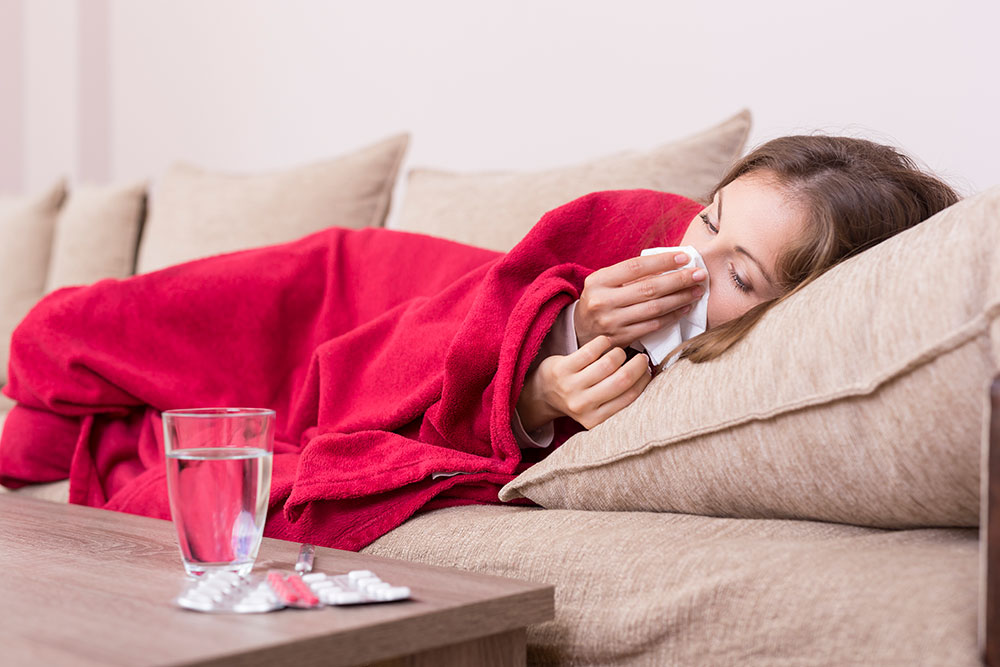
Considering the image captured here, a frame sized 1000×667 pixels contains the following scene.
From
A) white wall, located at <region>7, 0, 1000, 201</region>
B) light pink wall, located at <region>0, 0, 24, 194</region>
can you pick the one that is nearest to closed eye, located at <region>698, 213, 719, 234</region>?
white wall, located at <region>7, 0, 1000, 201</region>

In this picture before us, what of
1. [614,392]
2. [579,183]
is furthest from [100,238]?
[614,392]

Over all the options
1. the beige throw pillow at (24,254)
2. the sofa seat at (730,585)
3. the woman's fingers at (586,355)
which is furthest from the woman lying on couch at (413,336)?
the beige throw pillow at (24,254)

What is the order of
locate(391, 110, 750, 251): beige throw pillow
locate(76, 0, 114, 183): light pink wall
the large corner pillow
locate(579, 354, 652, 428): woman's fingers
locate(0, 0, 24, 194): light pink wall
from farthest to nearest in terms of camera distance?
locate(0, 0, 24, 194): light pink wall
locate(76, 0, 114, 183): light pink wall
locate(391, 110, 750, 251): beige throw pillow
locate(579, 354, 652, 428): woman's fingers
the large corner pillow

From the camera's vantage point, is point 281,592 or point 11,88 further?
point 11,88

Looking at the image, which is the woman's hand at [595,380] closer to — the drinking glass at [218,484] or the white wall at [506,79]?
the drinking glass at [218,484]

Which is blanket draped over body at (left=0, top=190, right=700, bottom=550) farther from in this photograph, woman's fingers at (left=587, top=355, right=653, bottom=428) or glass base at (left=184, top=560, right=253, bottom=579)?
glass base at (left=184, top=560, right=253, bottom=579)

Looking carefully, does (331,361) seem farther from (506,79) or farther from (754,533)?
(506,79)

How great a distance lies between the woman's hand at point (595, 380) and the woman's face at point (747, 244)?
116mm

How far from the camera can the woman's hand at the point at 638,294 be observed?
100cm

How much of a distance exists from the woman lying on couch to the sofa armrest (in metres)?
0.33

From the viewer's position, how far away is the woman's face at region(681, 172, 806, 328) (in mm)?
1002

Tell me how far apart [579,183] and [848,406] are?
847 millimetres

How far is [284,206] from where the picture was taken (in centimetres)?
201

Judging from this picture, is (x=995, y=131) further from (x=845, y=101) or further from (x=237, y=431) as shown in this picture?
(x=237, y=431)
